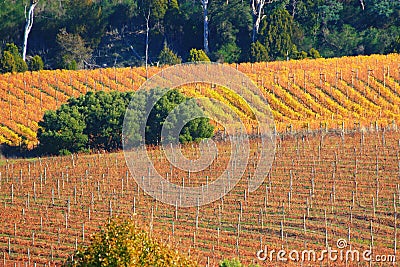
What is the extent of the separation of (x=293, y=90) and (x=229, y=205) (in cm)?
2019

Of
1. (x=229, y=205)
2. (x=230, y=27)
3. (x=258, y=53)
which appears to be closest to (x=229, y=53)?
(x=230, y=27)

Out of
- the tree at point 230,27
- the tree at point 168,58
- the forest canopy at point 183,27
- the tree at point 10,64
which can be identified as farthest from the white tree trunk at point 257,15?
the tree at point 10,64

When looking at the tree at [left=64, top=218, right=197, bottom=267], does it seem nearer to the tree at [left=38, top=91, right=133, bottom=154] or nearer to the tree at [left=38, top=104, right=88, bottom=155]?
the tree at [left=38, top=104, right=88, bottom=155]

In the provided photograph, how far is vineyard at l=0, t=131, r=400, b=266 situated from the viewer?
99.9 feet

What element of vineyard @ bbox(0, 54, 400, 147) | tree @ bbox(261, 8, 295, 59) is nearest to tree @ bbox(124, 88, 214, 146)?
vineyard @ bbox(0, 54, 400, 147)

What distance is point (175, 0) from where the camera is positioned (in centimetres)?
7531

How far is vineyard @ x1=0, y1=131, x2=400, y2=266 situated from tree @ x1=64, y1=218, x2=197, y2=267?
5.59 m

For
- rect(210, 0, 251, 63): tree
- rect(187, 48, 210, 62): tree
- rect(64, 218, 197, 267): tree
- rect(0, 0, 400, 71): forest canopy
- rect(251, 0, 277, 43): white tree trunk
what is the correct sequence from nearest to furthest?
rect(64, 218, 197, 267): tree, rect(187, 48, 210, 62): tree, rect(0, 0, 400, 71): forest canopy, rect(210, 0, 251, 63): tree, rect(251, 0, 277, 43): white tree trunk

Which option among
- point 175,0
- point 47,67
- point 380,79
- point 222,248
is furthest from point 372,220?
point 175,0

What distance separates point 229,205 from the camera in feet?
113

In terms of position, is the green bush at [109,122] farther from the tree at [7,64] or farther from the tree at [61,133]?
the tree at [7,64]

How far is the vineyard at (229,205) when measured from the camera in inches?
1198

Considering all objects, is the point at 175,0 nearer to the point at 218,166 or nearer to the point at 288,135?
the point at 288,135

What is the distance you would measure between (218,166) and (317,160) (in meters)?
3.43
